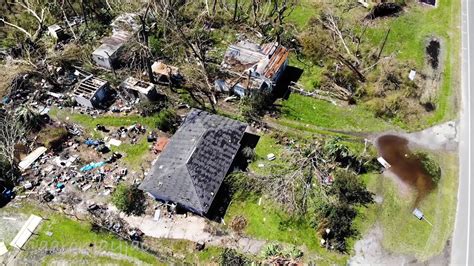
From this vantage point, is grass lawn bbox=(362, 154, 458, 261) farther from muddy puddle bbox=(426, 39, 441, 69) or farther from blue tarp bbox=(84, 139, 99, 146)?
blue tarp bbox=(84, 139, 99, 146)

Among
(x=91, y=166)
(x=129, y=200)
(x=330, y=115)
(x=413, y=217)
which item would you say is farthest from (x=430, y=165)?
(x=91, y=166)

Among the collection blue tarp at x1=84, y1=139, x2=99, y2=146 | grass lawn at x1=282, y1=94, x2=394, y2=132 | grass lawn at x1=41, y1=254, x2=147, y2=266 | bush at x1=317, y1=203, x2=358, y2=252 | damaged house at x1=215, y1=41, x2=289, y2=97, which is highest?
damaged house at x1=215, y1=41, x2=289, y2=97

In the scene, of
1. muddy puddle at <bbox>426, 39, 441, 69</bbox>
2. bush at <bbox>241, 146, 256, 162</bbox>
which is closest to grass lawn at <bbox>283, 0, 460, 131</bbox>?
muddy puddle at <bbox>426, 39, 441, 69</bbox>

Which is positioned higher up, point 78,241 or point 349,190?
point 349,190

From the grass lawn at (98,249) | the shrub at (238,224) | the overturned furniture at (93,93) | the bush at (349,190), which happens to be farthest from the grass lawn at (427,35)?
the overturned furniture at (93,93)

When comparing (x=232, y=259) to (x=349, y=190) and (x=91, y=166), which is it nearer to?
(x=349, y=190)

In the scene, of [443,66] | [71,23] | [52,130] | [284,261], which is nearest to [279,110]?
[284,261]
